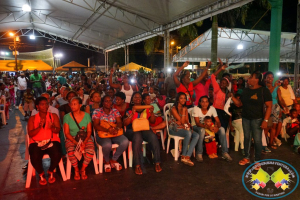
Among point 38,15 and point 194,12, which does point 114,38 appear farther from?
point 194,12

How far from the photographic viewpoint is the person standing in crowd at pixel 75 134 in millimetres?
3523

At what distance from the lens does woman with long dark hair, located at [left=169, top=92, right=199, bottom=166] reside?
13.6 ft

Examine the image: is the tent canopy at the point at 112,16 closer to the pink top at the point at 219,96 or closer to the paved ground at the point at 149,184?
the pink top at the point at 219,96

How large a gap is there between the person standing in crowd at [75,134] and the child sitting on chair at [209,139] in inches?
82.9

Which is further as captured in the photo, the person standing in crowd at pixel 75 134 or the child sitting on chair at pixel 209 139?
the child sitting on chair at pixel 209 139

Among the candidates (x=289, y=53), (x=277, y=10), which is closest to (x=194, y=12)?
(x=277, y=10)

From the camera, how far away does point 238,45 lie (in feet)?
50.7

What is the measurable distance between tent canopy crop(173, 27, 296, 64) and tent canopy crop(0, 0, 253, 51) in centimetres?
409

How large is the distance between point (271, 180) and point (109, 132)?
2594 millimetres

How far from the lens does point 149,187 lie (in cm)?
327

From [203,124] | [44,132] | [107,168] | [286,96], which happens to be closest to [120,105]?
[107,168]

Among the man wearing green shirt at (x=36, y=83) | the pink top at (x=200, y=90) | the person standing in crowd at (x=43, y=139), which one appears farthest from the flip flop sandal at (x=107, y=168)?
the man wearing green shirt at (x=36, y=83)

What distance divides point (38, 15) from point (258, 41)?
1312 cm

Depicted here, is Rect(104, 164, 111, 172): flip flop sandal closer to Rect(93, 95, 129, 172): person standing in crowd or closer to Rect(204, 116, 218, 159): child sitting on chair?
Rect(93, 95, 129, 172): person standing in crowd
